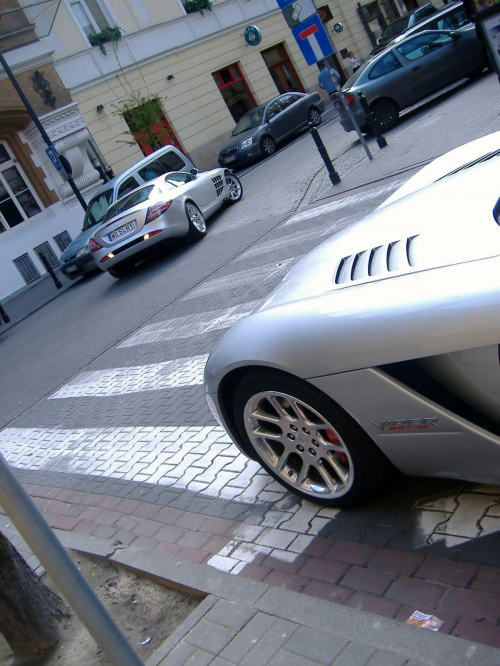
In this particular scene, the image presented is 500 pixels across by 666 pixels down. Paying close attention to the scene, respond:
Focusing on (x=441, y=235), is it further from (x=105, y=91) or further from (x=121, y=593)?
(x=105, y=91)

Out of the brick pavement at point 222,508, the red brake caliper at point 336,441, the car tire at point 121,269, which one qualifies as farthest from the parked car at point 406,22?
the red brake caliper at point 336,441

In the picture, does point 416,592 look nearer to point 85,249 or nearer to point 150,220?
point 150,220

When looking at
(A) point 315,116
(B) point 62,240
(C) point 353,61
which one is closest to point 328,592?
(B) point 62,240

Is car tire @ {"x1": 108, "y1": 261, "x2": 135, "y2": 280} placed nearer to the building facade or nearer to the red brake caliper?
the building facade

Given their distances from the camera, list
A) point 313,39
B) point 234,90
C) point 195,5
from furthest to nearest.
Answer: point 234,90
point 195,5
point 313,39

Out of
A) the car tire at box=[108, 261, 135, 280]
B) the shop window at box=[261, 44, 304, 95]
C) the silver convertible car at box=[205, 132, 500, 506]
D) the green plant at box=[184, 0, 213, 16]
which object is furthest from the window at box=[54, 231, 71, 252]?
the silver convertible car at box=[205, 132, 500, 506]

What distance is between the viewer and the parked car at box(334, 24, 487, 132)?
52.3ft

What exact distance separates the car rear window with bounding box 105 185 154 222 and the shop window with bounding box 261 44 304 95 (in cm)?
2179

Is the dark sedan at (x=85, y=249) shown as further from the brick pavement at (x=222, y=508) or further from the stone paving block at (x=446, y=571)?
the stone paving block at (x=446, y=571)

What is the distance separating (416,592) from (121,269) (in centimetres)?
1187

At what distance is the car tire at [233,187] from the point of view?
50.5ft

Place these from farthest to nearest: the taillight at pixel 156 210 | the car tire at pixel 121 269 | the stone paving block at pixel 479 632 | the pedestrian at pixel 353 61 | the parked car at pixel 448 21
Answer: the pedestrian at pixel 353 61, the parked car at pixel 448 21, the car tire at pixel 121 269, the taillight at pixel 156 210, the stone paving block at pixel 479 632

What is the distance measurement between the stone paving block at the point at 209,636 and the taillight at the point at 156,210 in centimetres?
1047

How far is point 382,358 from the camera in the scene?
9.27ft
